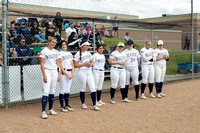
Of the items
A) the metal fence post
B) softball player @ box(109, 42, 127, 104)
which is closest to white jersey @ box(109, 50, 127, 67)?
softball player @ box(109, 42, 127, 104)

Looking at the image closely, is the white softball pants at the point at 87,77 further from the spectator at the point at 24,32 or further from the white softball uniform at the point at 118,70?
the spectator at the point at 24,32

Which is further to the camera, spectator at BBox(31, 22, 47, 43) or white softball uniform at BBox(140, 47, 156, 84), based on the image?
spectator at BBox(31, 22, 47, 43)

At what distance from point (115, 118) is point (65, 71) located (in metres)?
1.80

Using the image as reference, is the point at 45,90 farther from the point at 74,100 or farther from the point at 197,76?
the point at 197,76

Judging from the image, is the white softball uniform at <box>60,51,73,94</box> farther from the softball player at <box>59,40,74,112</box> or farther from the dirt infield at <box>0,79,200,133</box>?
the dirt infield at <box>0,79,200,133</box>

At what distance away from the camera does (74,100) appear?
8.10 meters

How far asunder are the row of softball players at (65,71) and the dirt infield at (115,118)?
0.42m

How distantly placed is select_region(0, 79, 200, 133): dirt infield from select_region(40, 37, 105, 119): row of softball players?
415 mm

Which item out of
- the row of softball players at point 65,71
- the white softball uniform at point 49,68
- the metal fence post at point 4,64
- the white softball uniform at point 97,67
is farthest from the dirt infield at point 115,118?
→ the white softball uniform at point 97,67

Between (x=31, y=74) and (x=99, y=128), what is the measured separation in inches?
127

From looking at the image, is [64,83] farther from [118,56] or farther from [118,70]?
[118,56]

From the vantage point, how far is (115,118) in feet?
19.3

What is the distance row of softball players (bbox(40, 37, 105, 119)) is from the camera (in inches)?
236

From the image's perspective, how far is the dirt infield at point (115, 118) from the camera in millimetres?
5031
